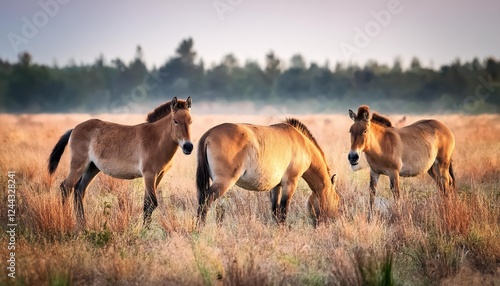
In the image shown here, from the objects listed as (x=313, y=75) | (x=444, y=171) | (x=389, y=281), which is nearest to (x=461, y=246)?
(x=389, y=281)

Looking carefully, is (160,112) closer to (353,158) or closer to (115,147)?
(115,147)

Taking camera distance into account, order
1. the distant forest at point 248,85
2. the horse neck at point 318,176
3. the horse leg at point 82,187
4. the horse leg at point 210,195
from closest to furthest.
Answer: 1. the horse leg at point 210,195
2. the horse leg at point 82,187
3. the horse neck at point 318,176
4. the distant forest at point 248,85

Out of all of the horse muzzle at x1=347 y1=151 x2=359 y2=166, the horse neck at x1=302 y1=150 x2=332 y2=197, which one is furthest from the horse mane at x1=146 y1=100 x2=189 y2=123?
the horse muzzle at x1=347 y1=151 x2=359 y2=166

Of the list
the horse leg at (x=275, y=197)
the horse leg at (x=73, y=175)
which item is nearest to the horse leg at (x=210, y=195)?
the horse leg at (x=275, y=197)

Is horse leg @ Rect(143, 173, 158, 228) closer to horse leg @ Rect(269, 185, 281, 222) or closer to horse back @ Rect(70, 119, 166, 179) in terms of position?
horse back @ Rect(70, 119, 166, 179)

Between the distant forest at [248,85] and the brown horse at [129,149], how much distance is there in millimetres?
40738

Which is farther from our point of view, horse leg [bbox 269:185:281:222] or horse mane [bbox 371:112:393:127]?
horse mane [bbox 371:112:393:127]

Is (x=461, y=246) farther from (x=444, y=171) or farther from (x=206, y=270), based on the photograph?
(x=444, y=171)

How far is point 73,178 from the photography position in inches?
348

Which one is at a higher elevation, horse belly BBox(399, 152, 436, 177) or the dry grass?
horse belly BBox(399, 152, 436, 177)

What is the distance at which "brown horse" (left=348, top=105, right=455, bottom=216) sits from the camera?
959 cm

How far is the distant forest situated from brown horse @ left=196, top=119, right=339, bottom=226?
39523 mm

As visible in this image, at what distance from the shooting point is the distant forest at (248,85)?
50.5 metres

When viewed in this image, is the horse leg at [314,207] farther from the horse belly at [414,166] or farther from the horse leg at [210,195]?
the horse belly at [414,166]
